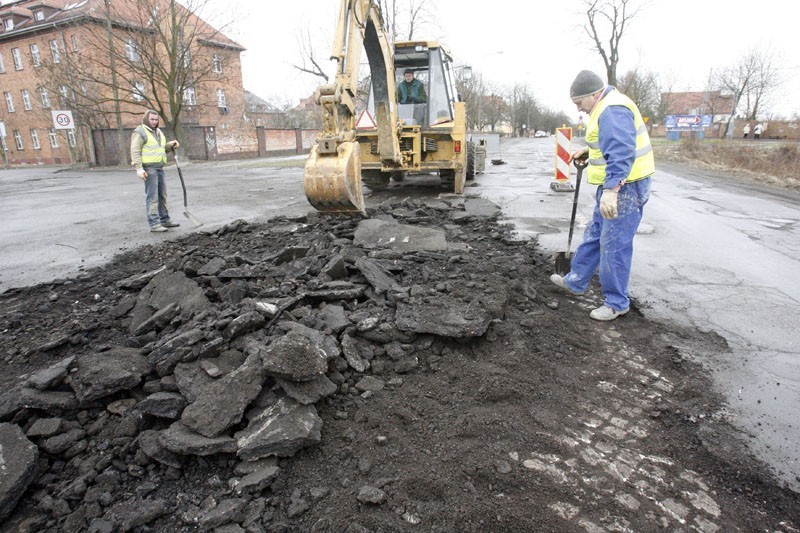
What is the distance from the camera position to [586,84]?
381 cm

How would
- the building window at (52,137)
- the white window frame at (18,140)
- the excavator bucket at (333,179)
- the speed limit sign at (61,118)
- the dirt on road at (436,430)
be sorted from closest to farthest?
the dirt on road at (436,430) → the excavator bucket at (333,179) → the speed limit sign at (61,118) → the building window at (52,137) → the white window frame at (18,140)

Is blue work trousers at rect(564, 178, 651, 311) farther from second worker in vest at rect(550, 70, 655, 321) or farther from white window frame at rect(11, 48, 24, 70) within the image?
white window frame at rect(11, 48, 24, 70)

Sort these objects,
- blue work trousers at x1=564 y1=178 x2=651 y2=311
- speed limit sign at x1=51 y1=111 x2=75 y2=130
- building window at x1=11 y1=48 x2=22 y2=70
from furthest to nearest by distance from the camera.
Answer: building window at x1=11 y1=48 x2=22 y2=70, speed limit sign at x1=51 y1=111 x2=75 y2=130, blue work trousers at x1=564 y1=178 x2=651 y2=311

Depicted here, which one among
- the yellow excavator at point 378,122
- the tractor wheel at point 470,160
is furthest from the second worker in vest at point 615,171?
the tractor wheel at point 470,160

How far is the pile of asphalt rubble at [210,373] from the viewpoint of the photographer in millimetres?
2178

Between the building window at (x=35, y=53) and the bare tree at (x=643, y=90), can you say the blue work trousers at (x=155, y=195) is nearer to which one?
the building window at (x=35, y=53)

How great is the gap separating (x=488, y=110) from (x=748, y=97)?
3229cm

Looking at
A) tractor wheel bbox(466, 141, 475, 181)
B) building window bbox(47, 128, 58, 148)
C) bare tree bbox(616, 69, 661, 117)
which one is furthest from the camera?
bare tree bbox(616, 69, 661, 117)

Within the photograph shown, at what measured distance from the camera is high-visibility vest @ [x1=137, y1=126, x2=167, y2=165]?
23.9 feet

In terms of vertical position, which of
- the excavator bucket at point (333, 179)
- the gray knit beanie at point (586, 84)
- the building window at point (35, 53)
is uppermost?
the building window at point (35, 53)

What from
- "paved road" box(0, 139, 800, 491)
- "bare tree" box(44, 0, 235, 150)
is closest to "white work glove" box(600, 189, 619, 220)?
"paved road" box(0, 139, 800, 491)

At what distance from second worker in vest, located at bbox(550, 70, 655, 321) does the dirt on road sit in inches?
16.6

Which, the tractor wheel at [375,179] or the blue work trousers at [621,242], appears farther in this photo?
the tractor wheel at [375,179]

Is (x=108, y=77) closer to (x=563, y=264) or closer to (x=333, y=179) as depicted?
(x=333, y=179)
